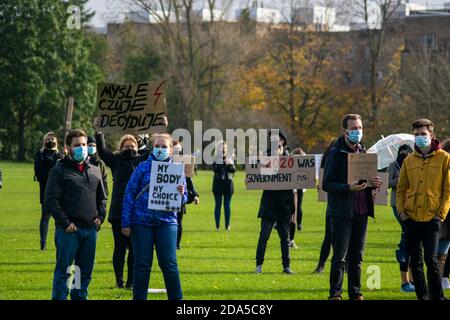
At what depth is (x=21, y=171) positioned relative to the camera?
221ft

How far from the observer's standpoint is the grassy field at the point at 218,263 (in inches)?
597

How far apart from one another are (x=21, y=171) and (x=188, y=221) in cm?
3713

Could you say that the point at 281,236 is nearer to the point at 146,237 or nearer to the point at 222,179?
the point at 146,237

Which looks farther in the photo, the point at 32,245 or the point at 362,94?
the point at 362,94

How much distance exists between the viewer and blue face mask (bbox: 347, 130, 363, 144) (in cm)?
1365

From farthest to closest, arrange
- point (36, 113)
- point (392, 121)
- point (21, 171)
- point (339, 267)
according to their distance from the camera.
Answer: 1. point (36, 113)
2. point (21, 171)
3. point (392, 121)
4. point (339, 267)

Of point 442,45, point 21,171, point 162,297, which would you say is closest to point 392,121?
point 21,171

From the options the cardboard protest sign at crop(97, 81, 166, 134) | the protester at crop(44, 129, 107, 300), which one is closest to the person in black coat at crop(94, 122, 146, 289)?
the cardboard protest sign at crop(97, 81, 166, 134)

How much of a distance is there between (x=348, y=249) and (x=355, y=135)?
1.38 meters

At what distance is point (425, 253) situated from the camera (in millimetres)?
13305

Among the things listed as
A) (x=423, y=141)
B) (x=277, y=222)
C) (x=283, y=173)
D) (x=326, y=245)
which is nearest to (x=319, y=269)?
(x=326, y=245)

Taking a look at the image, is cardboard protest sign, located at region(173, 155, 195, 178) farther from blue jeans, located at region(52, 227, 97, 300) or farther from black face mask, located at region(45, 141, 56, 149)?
blue jeans, located at region(52, 227, 97, 300)


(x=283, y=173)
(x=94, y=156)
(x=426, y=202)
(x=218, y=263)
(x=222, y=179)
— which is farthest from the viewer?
(x=222, y=179)

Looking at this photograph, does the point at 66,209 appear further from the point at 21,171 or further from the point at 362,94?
the point at 362,94
